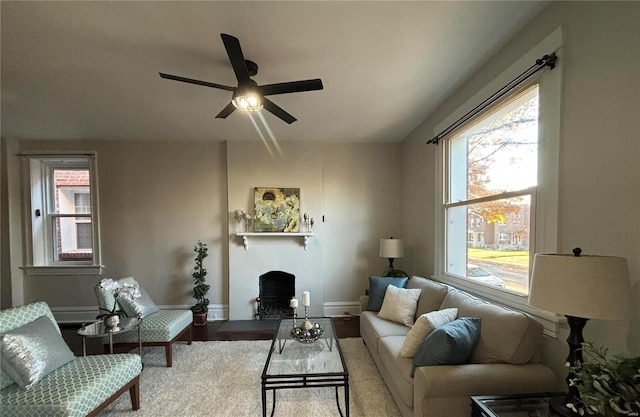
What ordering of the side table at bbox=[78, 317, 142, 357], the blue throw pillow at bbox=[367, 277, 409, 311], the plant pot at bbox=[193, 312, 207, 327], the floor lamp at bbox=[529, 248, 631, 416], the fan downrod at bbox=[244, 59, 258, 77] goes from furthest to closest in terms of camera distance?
the plant pot at bbox=[193, 312, 207, 327], the blue throw pillow at bbox=[367, 277, 409, 311], the side table at bbox=[78, 317, 142, 357], the fan downrod at bbox=[244, 59, 258, 77], the floor lamp at bbox=[529, 248, 631, 416]

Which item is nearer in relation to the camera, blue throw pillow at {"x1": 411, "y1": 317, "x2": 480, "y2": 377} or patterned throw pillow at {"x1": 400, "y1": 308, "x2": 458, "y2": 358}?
blue throw pillow at {"x1": 411, "y1": 317, "x2": 480, "y2": 377}

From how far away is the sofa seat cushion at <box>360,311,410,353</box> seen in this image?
234cm

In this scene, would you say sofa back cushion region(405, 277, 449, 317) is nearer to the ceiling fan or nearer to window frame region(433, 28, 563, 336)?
window frame region(433, 28, 563, 336)

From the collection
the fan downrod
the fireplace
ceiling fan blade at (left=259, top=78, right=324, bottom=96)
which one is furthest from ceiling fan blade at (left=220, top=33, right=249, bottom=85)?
the fireplace

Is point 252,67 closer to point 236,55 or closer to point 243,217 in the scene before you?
point 236,55

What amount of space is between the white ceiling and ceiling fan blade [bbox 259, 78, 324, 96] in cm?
30

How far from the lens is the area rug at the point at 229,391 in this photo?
1989 mm

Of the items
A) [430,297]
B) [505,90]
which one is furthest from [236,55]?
[430,297]

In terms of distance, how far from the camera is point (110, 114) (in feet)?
9.84

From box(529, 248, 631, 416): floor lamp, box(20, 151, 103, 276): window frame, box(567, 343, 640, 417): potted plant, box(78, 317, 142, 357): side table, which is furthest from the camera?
box(20, 151, 103, 276): window frame

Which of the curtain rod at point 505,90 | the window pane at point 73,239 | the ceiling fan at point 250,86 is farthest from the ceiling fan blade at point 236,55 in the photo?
the window pane at point 73,239

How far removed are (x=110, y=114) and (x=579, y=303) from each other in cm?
428

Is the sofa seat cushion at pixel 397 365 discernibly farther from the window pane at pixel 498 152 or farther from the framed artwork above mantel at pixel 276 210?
the framed artwork above mantel at pixel 276 210

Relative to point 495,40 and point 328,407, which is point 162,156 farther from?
point 495,40
